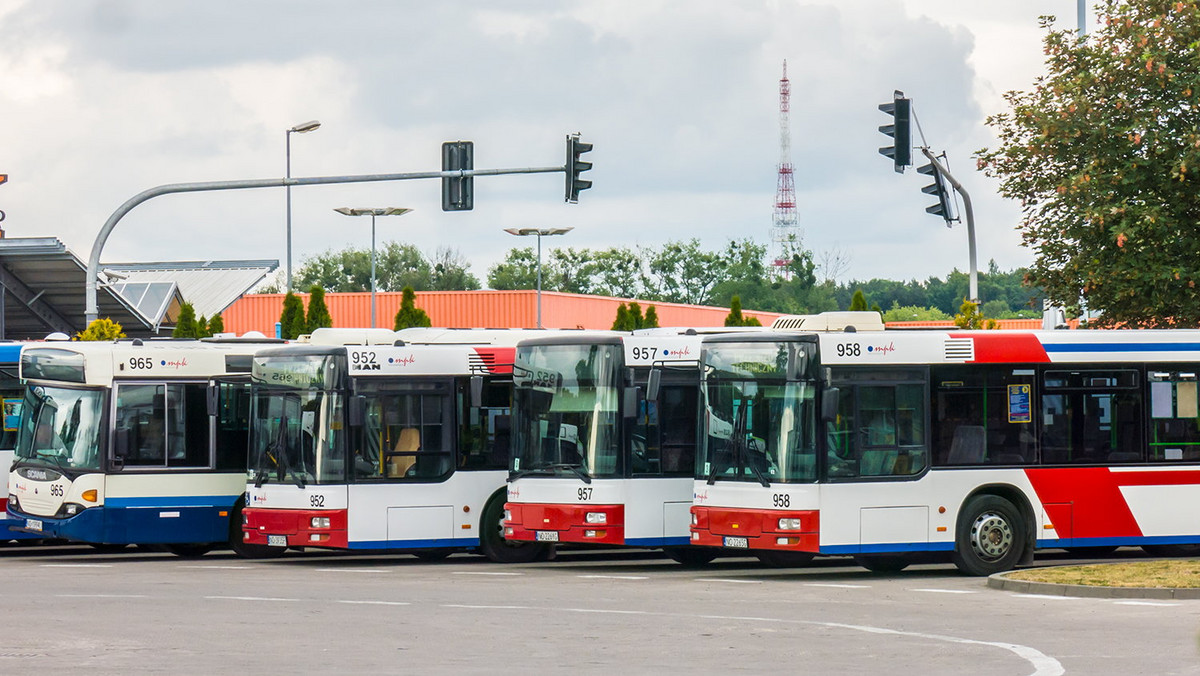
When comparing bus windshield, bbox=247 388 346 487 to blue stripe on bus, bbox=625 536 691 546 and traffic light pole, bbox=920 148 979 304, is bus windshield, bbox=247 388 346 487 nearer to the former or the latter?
blue stripe on bus, bbox=625 536 691 546

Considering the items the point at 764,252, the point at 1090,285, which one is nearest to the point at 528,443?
the point at 1090,285

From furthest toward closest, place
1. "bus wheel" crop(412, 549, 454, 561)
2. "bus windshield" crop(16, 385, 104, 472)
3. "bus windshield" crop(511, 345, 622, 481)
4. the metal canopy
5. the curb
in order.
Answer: the metal canopy
"bus wheel" crop(412, 549, 454, 561)
"bus windshield" crop(16, 385, 104, 472)
"bus windshield" crop(511, 345, 622, 481)
the curb

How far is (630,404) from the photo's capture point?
21.2 m

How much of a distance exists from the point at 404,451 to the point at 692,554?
3.93m

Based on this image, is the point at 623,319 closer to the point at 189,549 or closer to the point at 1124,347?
the point at 189,549

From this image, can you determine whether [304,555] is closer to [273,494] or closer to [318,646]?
[273,494]

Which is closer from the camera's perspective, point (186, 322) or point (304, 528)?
point (304, 528)

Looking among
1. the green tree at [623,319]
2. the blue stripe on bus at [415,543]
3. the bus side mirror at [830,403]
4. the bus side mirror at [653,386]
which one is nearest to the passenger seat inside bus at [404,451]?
the blue stripe on bus at [415,543]

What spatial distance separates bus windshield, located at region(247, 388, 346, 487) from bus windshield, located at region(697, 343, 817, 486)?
4.84 m

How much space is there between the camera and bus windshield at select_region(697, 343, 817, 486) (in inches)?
782

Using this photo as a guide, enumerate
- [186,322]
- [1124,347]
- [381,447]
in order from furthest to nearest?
[186,322] → [381,447] → [1124,347]

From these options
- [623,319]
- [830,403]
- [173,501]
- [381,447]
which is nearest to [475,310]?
[623,319]

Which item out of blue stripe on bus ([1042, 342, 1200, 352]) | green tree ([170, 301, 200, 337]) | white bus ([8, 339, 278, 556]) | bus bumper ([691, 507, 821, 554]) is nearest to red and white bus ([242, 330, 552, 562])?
white bus ([8, 339, 278, 556])

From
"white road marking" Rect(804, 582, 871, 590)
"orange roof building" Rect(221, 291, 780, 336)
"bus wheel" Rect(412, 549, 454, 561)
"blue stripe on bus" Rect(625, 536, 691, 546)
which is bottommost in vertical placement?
"bus wheel" Rect(412, 549, 454, 561)
